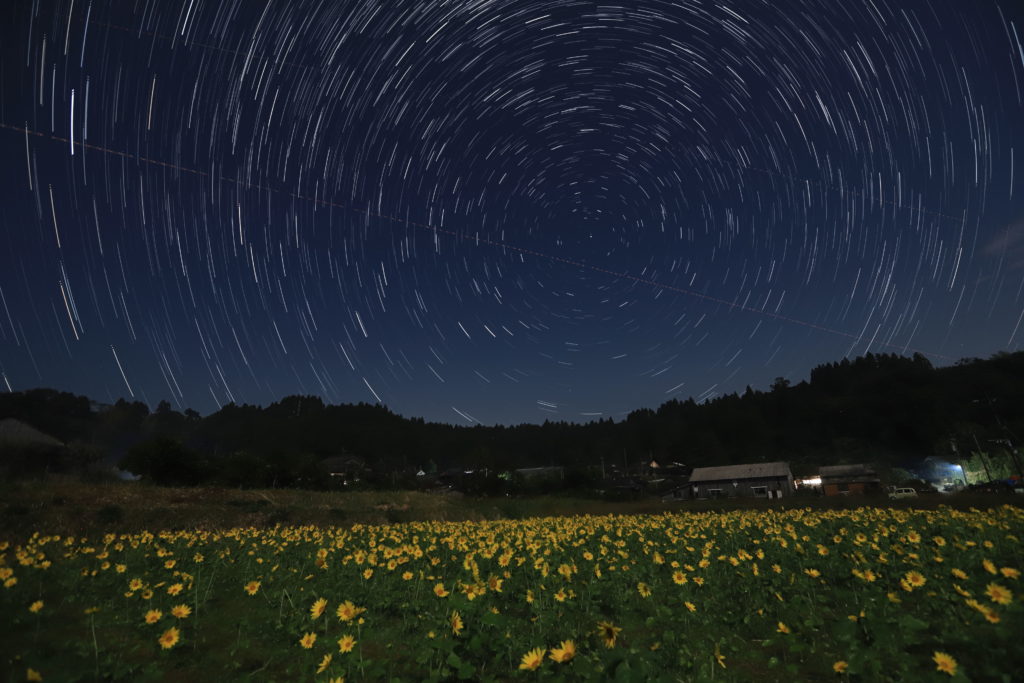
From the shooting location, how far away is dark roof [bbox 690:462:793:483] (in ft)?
225

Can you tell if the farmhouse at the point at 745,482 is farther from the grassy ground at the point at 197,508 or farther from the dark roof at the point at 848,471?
the grassy ground at the point at 197,508

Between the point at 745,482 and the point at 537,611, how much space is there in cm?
7308

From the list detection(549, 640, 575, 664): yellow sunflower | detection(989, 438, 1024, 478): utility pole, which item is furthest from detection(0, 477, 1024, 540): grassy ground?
detection(989, 438, 1024, 478): utility pole

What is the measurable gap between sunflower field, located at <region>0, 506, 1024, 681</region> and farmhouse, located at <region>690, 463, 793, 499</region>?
207ft

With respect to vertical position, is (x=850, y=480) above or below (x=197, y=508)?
below

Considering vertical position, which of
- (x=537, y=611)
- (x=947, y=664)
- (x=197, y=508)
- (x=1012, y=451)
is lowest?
(x=1012, y=451)

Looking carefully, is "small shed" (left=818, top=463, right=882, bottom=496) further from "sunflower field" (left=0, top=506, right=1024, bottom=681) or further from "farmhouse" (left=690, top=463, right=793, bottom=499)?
"sunflower field" (left=0, top=506, right=1024, bottom=681)

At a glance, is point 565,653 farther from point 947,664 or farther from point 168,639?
point 168,639

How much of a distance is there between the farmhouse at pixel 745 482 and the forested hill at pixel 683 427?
20818 millimetres

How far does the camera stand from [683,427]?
122188 millimetres

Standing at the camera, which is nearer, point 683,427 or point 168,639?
point 168,639

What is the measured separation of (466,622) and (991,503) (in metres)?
24.8

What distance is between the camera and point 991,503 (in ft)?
64.8

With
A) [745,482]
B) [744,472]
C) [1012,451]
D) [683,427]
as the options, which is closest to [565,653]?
[745,482]
